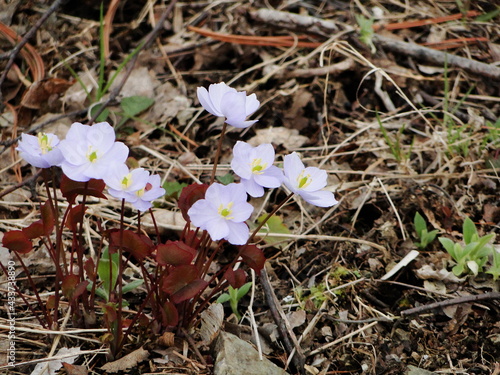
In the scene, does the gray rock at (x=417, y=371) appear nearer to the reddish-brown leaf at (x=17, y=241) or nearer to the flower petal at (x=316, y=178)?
the flower petal at (x=316, y=178)

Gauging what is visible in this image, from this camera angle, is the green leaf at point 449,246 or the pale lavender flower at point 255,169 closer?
the pale lavender flower at point 255,169

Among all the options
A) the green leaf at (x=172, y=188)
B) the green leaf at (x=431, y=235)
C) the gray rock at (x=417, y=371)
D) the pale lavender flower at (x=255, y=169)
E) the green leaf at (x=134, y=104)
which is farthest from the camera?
the green leaf at (x=134, y=104)

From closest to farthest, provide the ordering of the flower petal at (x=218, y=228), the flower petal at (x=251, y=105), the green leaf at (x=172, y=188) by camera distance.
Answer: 1. the flower petal at (x=218, y=228)
2. the flower petal at (x=251, y=105)
3. the green leaf at (x=172, y=188)

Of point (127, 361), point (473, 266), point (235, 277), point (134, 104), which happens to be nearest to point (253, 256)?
point (235, 277)

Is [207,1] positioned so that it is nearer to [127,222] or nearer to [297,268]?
[127,222]

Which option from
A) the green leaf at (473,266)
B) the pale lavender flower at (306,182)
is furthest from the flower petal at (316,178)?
the green leaf at (473,266)

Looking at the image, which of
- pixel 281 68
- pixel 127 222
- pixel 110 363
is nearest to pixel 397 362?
pixel 110 363
